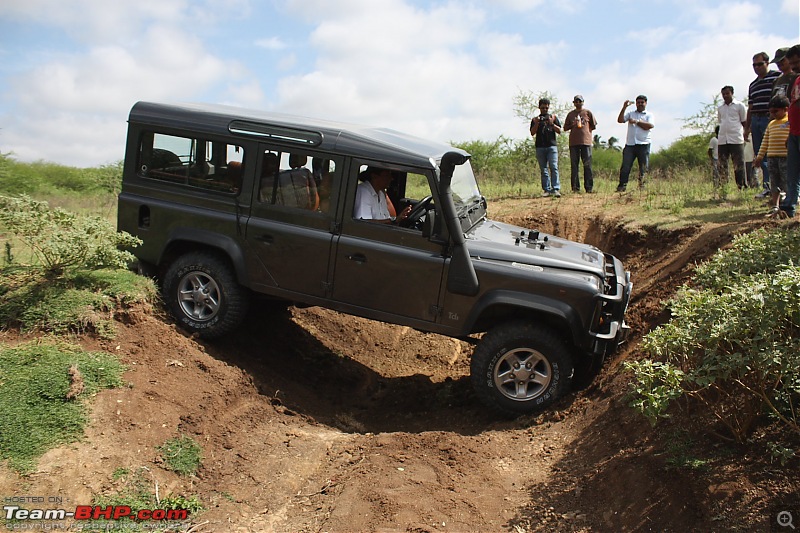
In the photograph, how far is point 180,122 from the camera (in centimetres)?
675

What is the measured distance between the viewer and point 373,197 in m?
6.32

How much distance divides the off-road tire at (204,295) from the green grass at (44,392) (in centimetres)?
103

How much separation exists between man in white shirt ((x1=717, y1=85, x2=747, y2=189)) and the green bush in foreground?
22.3 ft

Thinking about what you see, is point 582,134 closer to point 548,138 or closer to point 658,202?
point 548,138

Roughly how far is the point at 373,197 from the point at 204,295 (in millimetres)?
1949

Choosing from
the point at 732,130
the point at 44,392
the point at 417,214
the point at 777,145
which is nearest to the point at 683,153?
the point at 732,130

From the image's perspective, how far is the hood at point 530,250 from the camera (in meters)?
5.98

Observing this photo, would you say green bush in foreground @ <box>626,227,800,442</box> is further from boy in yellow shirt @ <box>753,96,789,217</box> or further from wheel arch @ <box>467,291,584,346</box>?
boy in yellow shirt @ <box>753,96,789,217</box>

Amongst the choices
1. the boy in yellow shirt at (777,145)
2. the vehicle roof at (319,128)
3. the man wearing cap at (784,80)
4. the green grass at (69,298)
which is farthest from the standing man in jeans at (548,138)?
the green grass at (69,298)

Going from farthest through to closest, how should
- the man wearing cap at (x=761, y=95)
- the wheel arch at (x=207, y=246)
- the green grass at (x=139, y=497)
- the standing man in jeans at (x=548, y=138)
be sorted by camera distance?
the standing man in jeans at (x=548, y=138) < the man wearing cap at (x=761, y=95) < the wheel arch at (x=207, y=246) < the green grass at (x=139, y=497)

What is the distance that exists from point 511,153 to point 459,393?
1595cm
